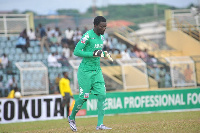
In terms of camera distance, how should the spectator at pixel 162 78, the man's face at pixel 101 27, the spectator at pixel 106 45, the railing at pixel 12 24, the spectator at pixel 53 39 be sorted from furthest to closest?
the railing at pixel 12 24 → the spectator at pixel 53 39 → the spectator at pixel 106 45 → the spectator at pixel 162 78 → the man's face at pixel 101 27

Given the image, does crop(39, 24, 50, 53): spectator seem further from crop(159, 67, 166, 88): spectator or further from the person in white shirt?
crop(159, 67, 166, 88): spectator

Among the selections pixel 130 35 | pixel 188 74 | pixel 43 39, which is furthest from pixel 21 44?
pixel 188 74

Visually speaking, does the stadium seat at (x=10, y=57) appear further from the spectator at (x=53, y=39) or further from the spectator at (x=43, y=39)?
the spectator at (x=53, y=39)

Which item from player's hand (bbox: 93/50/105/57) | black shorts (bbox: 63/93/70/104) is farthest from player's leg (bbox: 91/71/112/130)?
black shorts (bbox: 63/93/70/104)

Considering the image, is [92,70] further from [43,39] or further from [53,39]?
[53,39]

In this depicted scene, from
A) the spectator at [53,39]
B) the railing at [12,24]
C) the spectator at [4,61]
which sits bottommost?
the spectator at [4,61]

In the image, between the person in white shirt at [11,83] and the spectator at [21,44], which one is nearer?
Result: the person in white shirt at [11,83]

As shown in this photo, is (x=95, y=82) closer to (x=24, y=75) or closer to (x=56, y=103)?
(x=56, y=103)

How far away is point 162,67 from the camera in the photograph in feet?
69.6

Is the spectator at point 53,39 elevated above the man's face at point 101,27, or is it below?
below

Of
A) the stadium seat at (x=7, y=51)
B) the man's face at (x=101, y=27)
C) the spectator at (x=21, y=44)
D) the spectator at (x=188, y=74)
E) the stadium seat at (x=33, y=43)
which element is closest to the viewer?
the man's face at (x=101, y=27)

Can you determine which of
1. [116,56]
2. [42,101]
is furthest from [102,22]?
[116,56]

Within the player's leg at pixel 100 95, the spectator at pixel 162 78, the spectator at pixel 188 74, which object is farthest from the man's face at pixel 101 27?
the spectator at pixel 188 74

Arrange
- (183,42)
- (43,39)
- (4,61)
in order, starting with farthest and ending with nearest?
(183,42) < (43,39) < (4,61)
